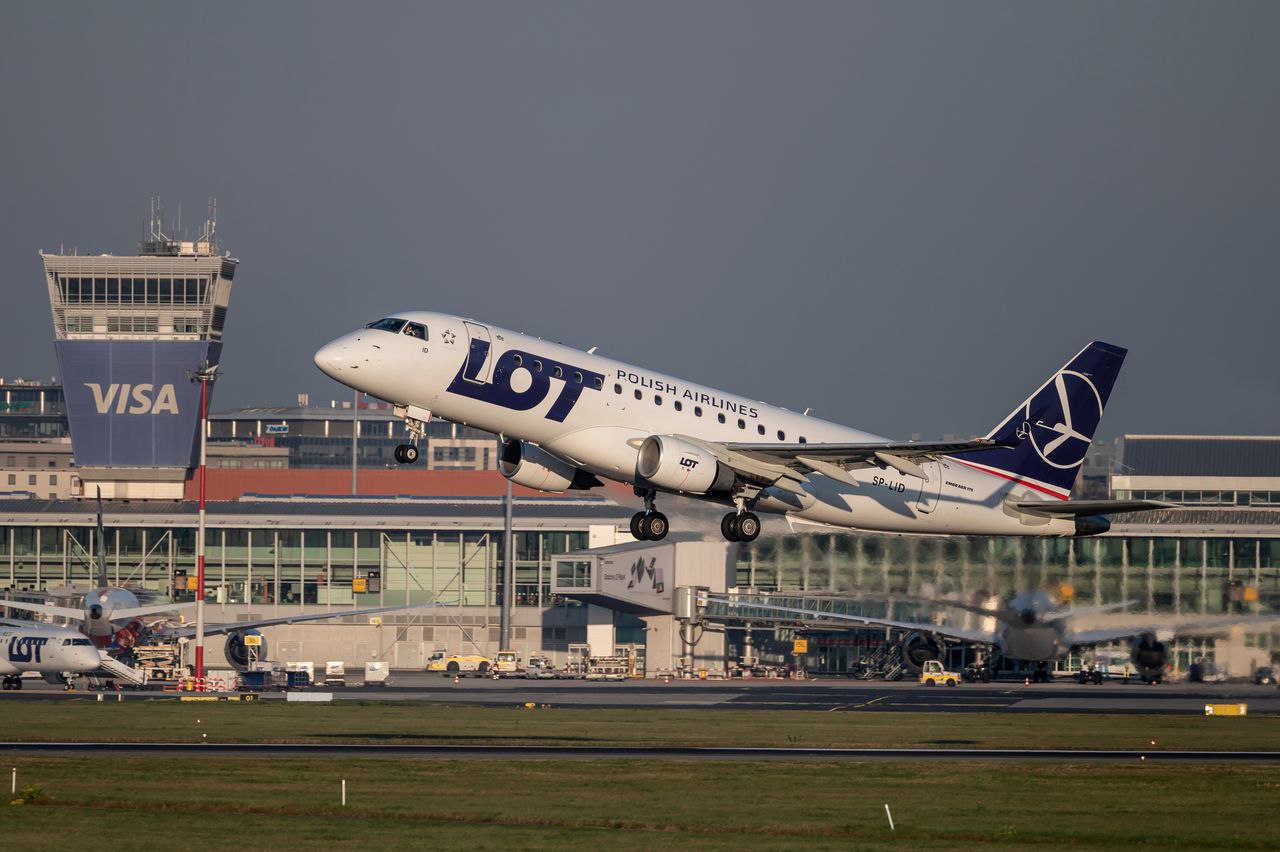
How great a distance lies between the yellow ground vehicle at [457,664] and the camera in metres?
113

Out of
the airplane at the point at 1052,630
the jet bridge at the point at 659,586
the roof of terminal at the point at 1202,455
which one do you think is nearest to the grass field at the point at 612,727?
the airplane at the point at 1052,630

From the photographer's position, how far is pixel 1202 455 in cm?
17962

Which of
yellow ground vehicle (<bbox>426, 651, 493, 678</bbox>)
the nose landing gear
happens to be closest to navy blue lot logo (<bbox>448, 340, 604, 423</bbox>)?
the nose landing gear

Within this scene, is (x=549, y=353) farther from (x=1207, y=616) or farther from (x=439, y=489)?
(x=439, y=489)

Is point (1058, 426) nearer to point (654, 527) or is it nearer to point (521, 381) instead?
point (654, 527)

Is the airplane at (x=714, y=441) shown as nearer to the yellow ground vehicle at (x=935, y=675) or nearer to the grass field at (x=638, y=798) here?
the grass field at (x=638, y=798)

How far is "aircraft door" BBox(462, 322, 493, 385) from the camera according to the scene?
4938 cm

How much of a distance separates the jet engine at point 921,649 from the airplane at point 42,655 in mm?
43738

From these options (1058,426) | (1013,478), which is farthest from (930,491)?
(1058,426)

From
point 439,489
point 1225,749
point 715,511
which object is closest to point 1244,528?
point 715,511

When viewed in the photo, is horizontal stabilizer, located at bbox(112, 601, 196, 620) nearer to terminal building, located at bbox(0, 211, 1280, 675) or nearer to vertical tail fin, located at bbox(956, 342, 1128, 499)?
terminal building, located at bbox(0, 211, 1280, 675)

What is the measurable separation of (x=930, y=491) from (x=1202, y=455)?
131444 millimetres

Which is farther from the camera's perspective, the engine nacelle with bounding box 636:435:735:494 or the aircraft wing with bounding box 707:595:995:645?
the aircraft wing with bounding box 707:595:995:645

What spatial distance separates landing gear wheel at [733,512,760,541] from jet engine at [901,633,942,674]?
42866mm
